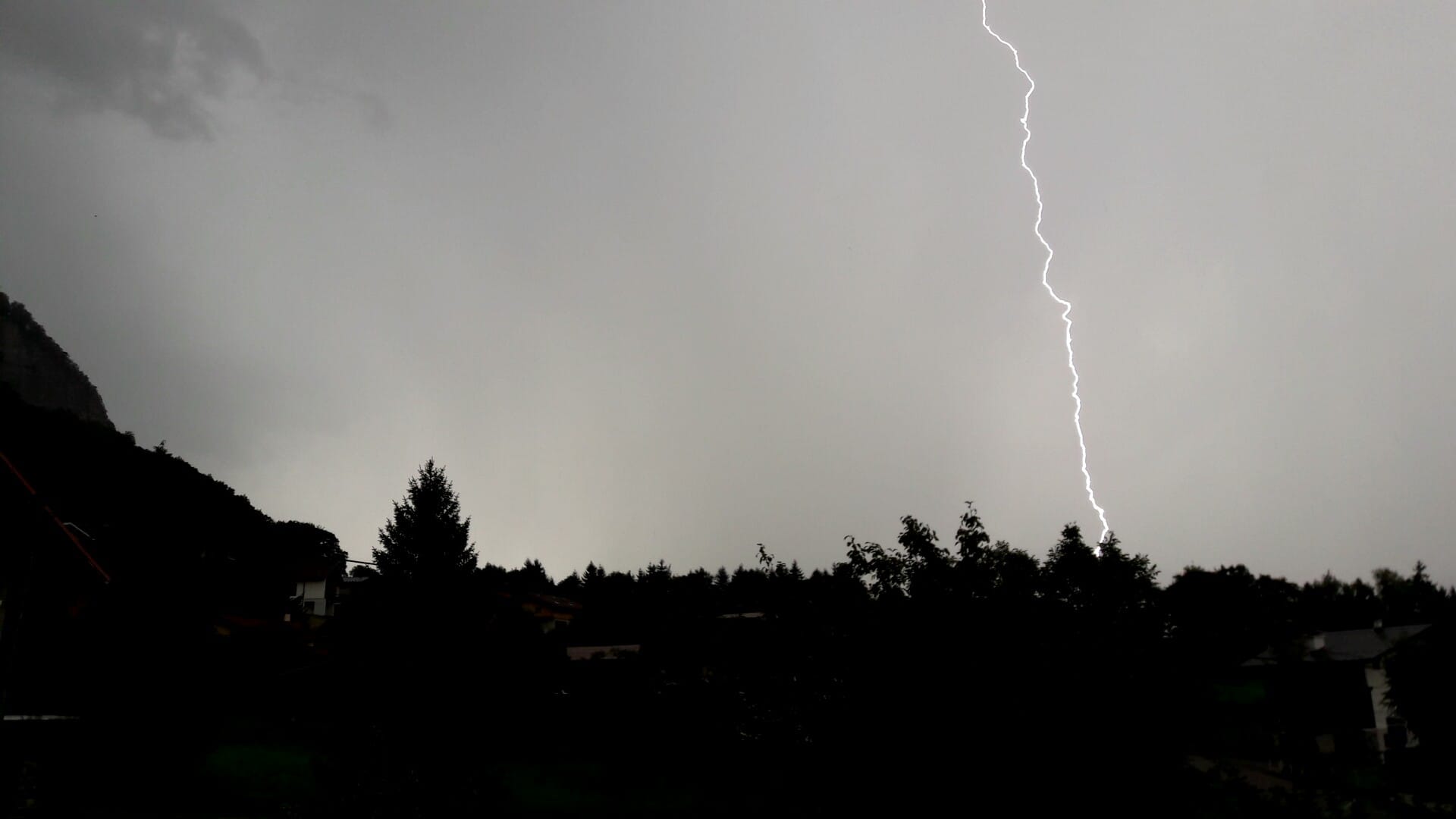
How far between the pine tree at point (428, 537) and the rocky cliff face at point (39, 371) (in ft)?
113

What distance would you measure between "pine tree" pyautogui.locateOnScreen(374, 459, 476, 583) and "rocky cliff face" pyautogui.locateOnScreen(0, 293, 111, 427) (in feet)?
113

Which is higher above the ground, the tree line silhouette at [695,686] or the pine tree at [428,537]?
the pine tree at [428,537]

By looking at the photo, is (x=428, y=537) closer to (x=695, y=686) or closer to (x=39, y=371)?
(x=695, y=686)

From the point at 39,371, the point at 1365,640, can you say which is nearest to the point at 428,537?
the point at 1365,640

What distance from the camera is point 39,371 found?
182ft

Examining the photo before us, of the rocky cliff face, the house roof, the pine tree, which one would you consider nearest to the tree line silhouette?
the pine tree

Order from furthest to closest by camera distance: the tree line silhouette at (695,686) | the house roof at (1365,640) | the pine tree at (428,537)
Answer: the house roof at (1365,640)
the pine tree at (428,537)
the tree line silhouette at (695,686)

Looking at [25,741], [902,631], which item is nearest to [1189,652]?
[902,631]

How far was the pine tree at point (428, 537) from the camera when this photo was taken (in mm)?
19016

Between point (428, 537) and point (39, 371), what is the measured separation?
4855 cm

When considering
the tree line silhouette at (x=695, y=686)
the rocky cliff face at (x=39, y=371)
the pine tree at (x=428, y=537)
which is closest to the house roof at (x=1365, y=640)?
the tree line silhouette at (x=695, y=686)

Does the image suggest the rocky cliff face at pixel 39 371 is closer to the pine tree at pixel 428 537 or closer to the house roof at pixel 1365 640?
Result: the pine tree at pixel 428 537

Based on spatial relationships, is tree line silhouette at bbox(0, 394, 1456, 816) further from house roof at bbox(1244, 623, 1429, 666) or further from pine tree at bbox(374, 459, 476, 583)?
house roof at bbox(1244, 623, 1429, 666)

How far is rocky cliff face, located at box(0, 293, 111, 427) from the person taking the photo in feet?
161
